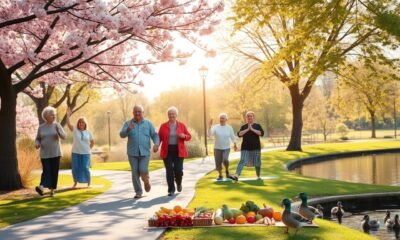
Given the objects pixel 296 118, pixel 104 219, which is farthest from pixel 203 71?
pixel 104 219

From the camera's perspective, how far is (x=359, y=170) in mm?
25359

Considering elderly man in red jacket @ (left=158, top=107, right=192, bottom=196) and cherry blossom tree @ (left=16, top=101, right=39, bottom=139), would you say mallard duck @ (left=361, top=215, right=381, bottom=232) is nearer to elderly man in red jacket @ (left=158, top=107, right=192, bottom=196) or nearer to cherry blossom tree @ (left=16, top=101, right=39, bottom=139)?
elderly man in red jacket @ (left=158, top=107, right=192, bottom=196)

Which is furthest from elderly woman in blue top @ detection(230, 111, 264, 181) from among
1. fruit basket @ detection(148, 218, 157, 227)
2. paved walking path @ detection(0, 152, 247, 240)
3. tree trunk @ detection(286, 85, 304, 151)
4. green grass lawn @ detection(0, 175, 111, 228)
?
tree trunk @ detection(286, 85, 304, 151)

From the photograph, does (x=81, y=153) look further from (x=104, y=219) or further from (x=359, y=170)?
(x=359, y=170)

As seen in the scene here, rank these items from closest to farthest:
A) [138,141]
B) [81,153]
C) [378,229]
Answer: [378,229] < [138,141] < [81,153]

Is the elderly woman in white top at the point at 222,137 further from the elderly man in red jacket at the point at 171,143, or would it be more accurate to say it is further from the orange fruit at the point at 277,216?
the orange fruit at the point at 277,216

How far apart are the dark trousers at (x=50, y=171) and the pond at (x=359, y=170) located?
12.9 metres

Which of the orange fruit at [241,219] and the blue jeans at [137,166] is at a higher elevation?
the blue jeans at [137,166]

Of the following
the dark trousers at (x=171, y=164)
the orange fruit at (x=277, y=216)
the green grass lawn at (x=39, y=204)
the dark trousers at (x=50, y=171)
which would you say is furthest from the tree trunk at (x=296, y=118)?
the orange fruit at (x=277, y=216)

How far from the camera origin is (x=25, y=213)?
10.4 meters

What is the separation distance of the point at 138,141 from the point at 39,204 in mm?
2618

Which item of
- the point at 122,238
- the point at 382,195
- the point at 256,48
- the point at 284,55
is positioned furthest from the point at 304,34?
the point at 256,48

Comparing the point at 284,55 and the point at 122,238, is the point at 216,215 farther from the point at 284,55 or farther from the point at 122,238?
the point at 284,55

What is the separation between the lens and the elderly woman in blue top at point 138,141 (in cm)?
1185
